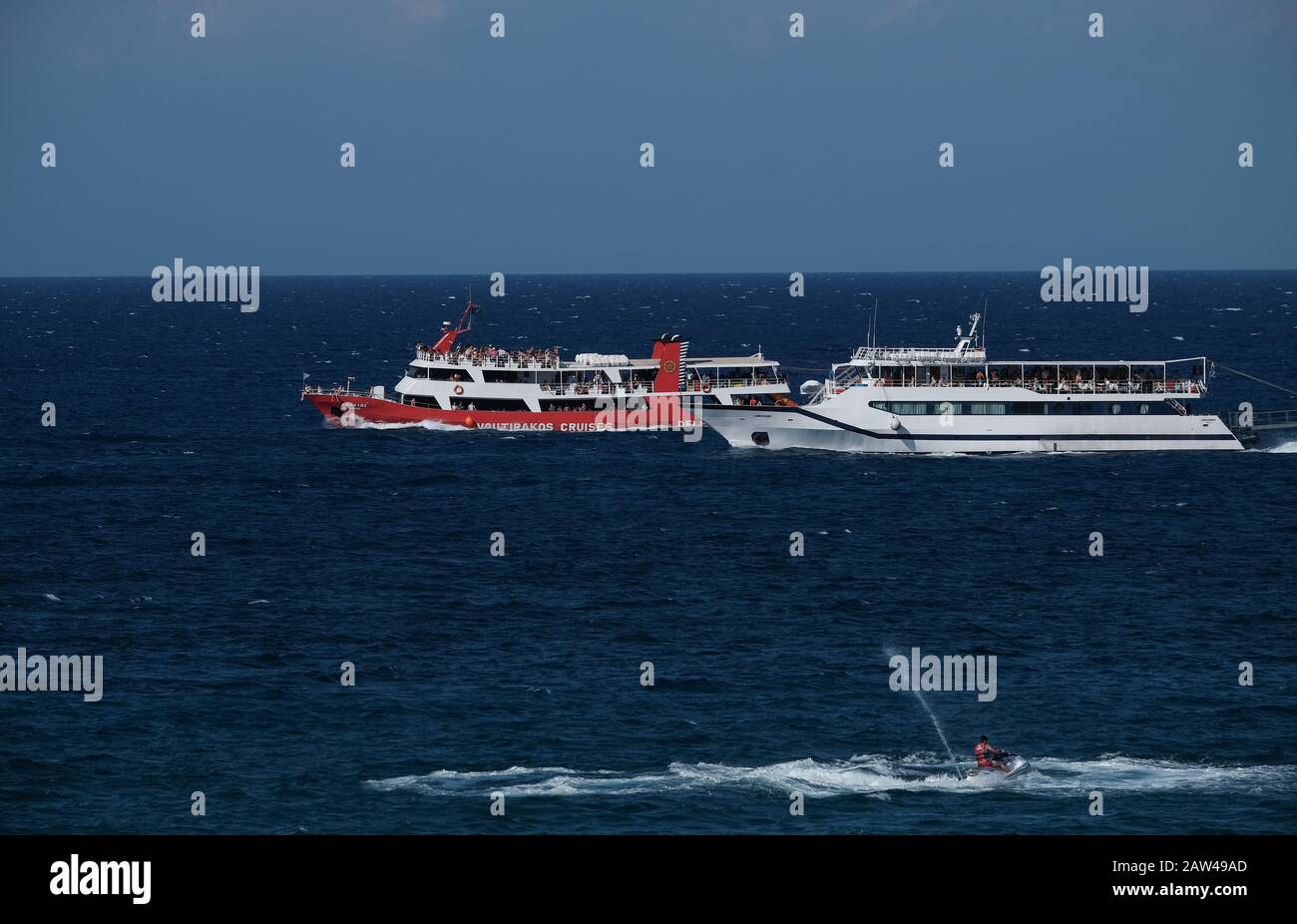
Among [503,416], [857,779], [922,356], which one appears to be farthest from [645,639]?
[503,416]

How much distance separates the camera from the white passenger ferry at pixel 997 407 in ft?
351

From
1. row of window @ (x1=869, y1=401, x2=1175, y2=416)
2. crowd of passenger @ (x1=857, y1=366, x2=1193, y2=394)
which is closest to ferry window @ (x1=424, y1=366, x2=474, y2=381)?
row of window @ (x1=869, y1=401, x2=1175, y2=416)

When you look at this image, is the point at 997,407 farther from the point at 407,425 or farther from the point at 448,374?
the point at 407,425

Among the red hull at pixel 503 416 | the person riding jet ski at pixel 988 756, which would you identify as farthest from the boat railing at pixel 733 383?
the person riding jet ski at pixel 988 756

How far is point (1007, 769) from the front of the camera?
45.8 m

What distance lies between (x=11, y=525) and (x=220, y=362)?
369 ft

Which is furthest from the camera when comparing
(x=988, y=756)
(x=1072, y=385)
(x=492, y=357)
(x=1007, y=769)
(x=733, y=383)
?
(x=733, y=383)

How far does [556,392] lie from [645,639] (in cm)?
6477

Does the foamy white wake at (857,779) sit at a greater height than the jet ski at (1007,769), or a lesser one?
lesser

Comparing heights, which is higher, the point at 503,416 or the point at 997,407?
the point at 997,407

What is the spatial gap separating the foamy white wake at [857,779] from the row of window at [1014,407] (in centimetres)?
6225

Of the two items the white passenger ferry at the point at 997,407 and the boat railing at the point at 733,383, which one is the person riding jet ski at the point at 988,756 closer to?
the white passenger ferry at the point at 997,407
